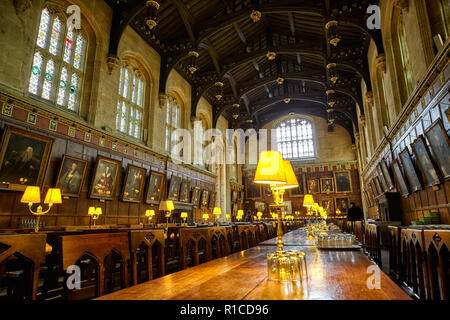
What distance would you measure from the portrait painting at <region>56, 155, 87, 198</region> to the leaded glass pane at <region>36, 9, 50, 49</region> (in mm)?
3204

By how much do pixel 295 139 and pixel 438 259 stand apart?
2020cm

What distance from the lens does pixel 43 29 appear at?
7141 millimetres

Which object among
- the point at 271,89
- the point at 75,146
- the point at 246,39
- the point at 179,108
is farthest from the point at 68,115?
the point at 271,89

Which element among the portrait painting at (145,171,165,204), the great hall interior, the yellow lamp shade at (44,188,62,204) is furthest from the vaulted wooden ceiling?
the yellow lamp shade at (44,188,62,204)

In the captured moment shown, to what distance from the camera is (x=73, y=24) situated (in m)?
7.98

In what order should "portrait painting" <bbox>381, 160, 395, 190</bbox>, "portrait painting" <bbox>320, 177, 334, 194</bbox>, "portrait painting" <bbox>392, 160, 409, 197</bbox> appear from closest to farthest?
"portrait painting" <bbox>392, 160, 409, 197</bbox> → "portrait painting" <bbox>381, 160, 395, 190</bbox> → "portrait painting" <bbox>320, 177, 334, 194</bbox>

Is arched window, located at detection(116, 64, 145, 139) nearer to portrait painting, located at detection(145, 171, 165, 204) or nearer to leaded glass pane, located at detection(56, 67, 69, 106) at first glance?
portrait painting, located at detection(145, 171, 165, 204)

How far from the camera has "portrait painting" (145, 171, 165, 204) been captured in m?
9.72

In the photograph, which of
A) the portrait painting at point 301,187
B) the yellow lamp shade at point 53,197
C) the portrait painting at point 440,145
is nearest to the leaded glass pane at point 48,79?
the yellow lamp shade at point 53,197

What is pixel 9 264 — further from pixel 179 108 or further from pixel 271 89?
pixel 271 89

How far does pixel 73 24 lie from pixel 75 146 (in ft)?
12.8

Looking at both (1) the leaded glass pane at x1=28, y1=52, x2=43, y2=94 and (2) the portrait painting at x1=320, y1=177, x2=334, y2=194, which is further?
(2) the portrait painting at x1=320, y1=177, x2=334, y2=194

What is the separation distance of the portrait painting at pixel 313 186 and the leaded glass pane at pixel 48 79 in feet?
55.8

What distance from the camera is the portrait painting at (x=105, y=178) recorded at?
7535mm
